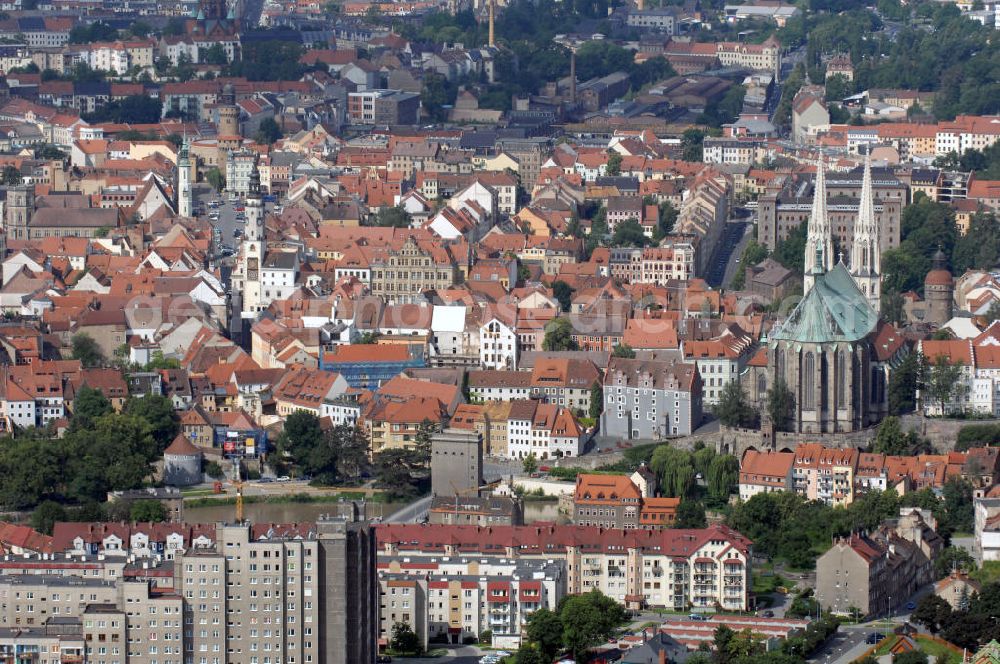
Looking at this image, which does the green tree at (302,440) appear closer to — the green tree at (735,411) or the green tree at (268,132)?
the green tree at (735,411)

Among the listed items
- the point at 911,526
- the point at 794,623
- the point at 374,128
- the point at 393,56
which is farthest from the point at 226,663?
the point at 393,56

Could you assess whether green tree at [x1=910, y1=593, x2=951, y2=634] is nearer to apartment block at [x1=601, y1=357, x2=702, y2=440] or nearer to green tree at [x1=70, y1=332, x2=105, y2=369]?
apartment block at [x1=601, y1=357, x2=702, y2=440]

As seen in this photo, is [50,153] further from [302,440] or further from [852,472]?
[852,472]

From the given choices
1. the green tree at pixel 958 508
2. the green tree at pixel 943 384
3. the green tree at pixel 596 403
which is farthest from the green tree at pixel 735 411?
the green tree at pixel 958 508

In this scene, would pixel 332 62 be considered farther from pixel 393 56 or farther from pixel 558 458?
pixel 558 458

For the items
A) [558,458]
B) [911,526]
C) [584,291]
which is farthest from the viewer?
[584,291]

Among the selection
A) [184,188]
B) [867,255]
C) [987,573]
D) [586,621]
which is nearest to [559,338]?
[867,255]
